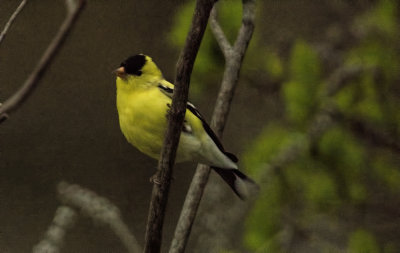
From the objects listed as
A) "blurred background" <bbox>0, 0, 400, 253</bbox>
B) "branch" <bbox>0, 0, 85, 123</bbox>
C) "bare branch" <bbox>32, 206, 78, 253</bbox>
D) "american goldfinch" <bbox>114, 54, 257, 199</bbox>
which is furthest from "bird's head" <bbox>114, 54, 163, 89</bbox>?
"branch" <bbox>0, 0, 85, 123</bbox>

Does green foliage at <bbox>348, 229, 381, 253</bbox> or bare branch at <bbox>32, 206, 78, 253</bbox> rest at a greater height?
bare branch at <bbox>32, 206, 78, 253</bbox>

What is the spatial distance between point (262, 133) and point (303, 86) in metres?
0.11

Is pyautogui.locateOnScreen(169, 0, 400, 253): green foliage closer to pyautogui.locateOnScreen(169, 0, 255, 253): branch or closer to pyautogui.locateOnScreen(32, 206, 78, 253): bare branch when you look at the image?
pyautogui.locateOnScreen(169, 0, 255, 253): branch

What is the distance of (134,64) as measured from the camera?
69 cm

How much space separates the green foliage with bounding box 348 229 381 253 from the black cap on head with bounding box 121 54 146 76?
1.10 feet

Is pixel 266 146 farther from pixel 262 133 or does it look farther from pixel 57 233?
pixel 57 233

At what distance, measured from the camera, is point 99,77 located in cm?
85

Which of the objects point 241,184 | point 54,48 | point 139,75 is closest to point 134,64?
point 139,75

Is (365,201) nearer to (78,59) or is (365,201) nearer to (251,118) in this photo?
(251,118)

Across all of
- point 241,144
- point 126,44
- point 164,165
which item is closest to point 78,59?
point 126,44

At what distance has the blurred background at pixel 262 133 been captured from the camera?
0.81 metres

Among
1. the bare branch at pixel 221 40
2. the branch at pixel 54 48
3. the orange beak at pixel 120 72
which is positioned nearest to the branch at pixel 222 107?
the bare branch at pixel 221 40

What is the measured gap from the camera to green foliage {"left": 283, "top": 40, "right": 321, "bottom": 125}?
0.81m

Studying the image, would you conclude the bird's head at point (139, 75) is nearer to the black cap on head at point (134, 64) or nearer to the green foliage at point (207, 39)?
the black cap on head at point (134, 64)
